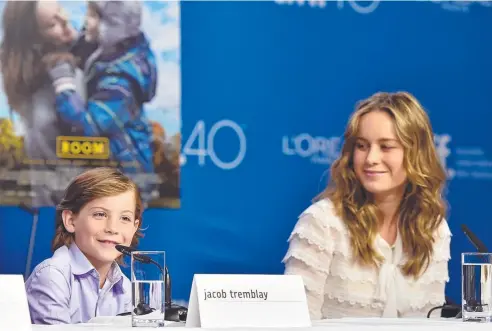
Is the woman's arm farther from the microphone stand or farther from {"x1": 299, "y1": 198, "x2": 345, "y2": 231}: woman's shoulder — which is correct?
the microphone stand

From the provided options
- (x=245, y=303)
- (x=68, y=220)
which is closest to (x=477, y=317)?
(x=245, y=303)

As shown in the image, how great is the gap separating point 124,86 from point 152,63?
0.53ft

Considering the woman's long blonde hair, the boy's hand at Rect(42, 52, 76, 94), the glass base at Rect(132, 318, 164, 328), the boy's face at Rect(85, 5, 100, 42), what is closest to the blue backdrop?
the woman's long blonde hair

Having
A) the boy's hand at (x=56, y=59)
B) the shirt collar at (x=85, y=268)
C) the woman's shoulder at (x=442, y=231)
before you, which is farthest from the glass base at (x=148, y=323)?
the woman's shoulder at (x=442, y=231)

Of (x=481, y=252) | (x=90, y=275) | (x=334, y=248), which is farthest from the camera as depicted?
(x=334, y=248)

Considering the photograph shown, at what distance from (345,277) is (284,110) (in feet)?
2.77

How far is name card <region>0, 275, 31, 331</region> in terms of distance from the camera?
240cm

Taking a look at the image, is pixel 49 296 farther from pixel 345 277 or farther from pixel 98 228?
pixel 345 277

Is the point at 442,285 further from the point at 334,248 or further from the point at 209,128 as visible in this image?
the point at 209,128

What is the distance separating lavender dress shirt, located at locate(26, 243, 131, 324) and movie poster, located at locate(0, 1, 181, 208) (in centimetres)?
30

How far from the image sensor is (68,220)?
13.4 feet

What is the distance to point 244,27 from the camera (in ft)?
15.0

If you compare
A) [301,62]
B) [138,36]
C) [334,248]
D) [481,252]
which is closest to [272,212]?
[334,248]

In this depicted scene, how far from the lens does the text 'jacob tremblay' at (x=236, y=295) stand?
8.82 ft
